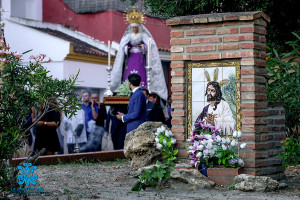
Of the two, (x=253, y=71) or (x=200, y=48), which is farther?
(x=200, y=48)

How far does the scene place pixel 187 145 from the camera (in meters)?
8.64

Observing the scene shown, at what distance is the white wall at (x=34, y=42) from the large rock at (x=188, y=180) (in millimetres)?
13348

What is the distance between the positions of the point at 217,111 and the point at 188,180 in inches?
47.6

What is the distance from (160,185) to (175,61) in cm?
198

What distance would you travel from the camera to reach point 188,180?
304 inches

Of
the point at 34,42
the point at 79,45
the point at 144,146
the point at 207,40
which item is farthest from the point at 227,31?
the point at 34,42

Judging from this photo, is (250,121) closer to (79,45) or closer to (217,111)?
(217,111)

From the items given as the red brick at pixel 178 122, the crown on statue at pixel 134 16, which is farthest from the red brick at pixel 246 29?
the crown on statue at pixel 134 16

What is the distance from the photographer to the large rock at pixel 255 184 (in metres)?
7.49

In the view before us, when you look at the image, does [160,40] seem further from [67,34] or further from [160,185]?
[160,185]

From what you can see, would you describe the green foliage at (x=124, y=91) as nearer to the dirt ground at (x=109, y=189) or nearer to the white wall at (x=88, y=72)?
the dirt ground at (x=109, y=189)

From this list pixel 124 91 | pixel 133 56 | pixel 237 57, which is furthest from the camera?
pixel 133 56

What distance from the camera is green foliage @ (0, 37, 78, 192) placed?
6.54 metres

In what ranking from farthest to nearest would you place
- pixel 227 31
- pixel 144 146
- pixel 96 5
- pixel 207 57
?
pixel 96 5, pixel 144 146, pixel 207 57, pixel 227 31
